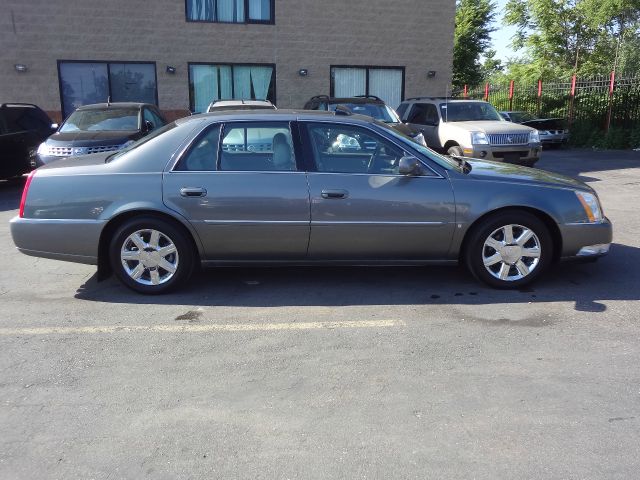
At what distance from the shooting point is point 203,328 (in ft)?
14.4

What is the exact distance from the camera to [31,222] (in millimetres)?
4984

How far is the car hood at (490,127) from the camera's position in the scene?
11.4 m

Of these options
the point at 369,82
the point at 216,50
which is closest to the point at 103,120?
the point at 216,50

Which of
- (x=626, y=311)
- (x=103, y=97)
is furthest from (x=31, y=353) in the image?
(x=103, y=97)

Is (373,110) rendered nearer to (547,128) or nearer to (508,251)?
(508,251)

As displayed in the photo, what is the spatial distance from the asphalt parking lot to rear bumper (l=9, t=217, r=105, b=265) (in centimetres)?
42

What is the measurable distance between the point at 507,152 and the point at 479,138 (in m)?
0.62

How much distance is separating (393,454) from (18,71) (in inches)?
700

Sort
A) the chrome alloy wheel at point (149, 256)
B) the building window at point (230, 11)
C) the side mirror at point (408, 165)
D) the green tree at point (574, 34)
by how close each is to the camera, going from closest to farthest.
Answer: the side mirror at point (408, 165) < the chrome alloy wheel at point (149, 256) < the building window at point (230, 11) < the green tree at point (574, 34)

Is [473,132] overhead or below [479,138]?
overhead

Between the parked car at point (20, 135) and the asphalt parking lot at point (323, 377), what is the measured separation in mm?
6121

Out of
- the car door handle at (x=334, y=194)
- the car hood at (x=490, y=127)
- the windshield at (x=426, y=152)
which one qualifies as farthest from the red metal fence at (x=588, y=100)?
the car door handle at (x=334, y=194)

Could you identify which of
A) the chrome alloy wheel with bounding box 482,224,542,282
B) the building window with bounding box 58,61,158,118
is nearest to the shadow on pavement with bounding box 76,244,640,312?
the chrome alloy wheel with bounding box 482,224,542,282

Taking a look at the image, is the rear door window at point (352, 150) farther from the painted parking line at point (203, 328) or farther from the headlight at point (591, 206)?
the headlight at point (591, 206)
